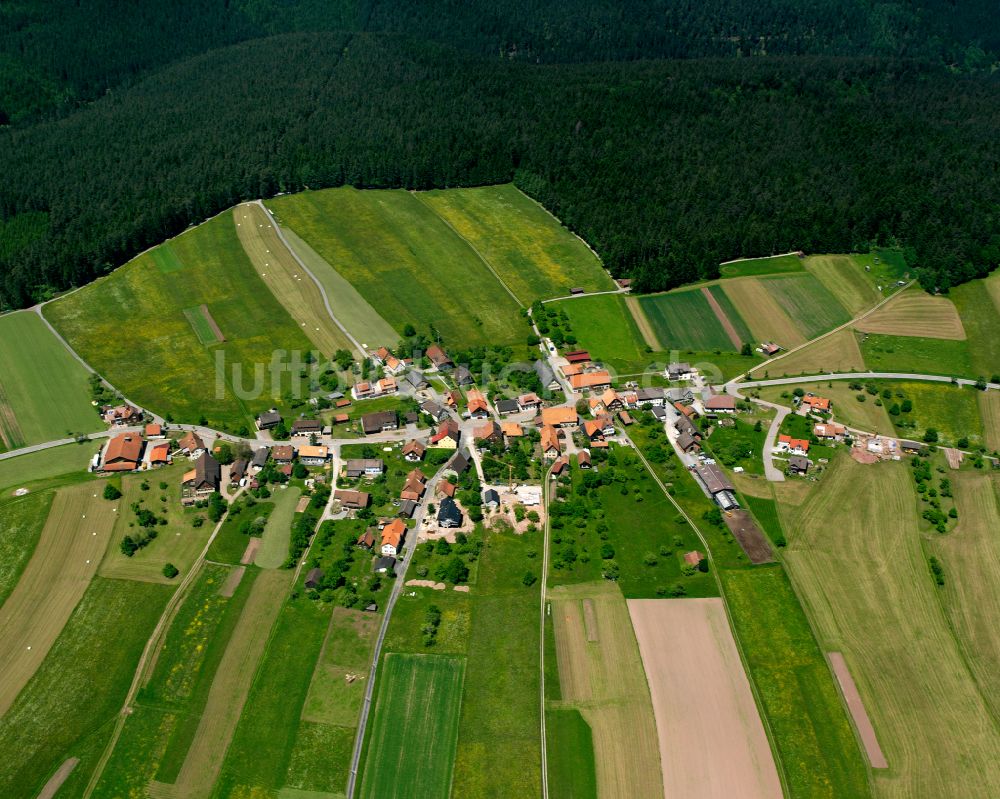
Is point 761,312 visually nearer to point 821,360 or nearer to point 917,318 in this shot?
point 821,360

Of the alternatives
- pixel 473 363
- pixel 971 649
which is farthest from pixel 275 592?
pixel 971 649

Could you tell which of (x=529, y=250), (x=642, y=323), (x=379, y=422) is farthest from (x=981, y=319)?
(x=379, y=422)

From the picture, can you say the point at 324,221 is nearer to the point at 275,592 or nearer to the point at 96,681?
the point at 275,592

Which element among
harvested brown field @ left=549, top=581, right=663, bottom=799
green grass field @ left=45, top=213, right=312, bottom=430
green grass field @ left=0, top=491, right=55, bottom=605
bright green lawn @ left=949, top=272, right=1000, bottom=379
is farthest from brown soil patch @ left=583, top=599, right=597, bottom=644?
bright green lawn @ left=949, top=272, right=1000, bottom=379

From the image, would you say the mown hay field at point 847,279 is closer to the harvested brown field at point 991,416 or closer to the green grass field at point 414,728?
the harvested brown field at point 991,416

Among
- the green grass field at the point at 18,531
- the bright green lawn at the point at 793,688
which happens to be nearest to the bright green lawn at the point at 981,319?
the bright green lawn at the point at 793,688

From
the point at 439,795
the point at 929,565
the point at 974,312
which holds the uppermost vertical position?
the point at 974,312
